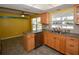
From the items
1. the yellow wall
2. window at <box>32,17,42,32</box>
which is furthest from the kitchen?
window at <box>32,17,42,32</box>

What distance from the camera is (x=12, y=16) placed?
594cm

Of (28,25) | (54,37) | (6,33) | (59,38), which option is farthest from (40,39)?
(28,25)

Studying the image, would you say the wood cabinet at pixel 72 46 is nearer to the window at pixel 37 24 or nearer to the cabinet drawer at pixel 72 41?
the cabinet drawer at pixel 72 41

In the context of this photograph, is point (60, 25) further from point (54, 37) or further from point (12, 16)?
point (12, 16)

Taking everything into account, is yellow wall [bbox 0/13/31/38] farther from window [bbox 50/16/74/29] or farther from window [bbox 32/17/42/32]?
window [bbox 50/16/74/29]

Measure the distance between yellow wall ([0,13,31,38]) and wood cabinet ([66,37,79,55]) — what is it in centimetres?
424

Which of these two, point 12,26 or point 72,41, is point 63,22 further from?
point 12,26

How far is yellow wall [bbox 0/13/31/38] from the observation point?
544cm

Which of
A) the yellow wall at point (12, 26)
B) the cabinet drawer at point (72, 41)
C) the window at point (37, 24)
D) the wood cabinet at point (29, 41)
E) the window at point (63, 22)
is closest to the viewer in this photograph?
the cabinet drawer at point (72, 41)

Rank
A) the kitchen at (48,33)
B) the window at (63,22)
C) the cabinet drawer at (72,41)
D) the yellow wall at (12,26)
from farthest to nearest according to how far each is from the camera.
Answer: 1. the yellow wall at (12,26)
2. the window at (63,22)
3. the kitchen at (48,33)
4. the cabinet drawer at (72,41)

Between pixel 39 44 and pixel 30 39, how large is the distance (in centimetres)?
72

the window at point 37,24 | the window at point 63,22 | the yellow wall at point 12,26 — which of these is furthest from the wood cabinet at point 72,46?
the yellow wall at point 12,26

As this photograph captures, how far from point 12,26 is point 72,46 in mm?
4570

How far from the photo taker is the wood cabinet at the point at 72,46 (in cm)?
233
